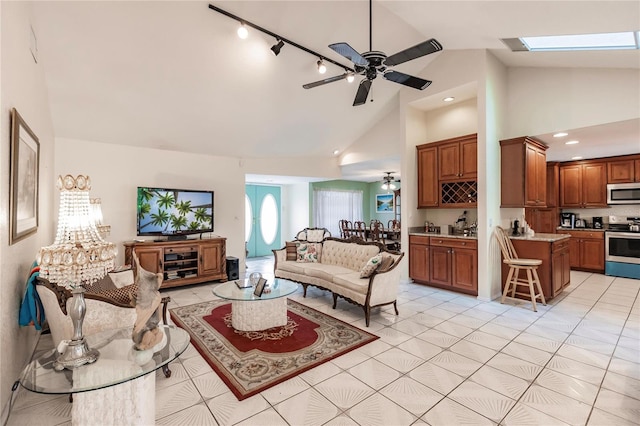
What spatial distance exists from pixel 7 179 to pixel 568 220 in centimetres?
897

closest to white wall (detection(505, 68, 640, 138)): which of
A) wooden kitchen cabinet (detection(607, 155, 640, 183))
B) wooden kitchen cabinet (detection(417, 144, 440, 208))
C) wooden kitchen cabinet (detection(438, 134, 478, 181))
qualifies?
wooden kitchen cabinet (detection(438, 134, 478, 181))

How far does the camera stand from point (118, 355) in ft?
5.90

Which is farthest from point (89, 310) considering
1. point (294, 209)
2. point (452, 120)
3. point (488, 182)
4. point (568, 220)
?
point (568, 220)

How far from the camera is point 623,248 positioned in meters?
5.67

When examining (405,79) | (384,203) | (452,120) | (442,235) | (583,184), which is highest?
(452,120)

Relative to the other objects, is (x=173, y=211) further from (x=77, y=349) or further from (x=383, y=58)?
(x=383, y=58)

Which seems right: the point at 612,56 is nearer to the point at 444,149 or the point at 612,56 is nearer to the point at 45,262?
the point at 444,149

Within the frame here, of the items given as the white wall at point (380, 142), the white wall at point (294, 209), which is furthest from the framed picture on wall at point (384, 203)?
the white wall at point (380, 142)

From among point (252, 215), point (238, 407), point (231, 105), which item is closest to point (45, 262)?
point (238, 407)

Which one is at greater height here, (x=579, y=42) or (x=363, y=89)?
(x=579, y=42)

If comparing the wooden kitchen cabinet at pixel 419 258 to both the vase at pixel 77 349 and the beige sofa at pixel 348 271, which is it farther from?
the vase at pixel 77 349

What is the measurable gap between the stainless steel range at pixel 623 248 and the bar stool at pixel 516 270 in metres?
2.82

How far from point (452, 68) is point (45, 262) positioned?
5409 mm

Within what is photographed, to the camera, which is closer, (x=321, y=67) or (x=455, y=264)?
(x=321, y=67)
